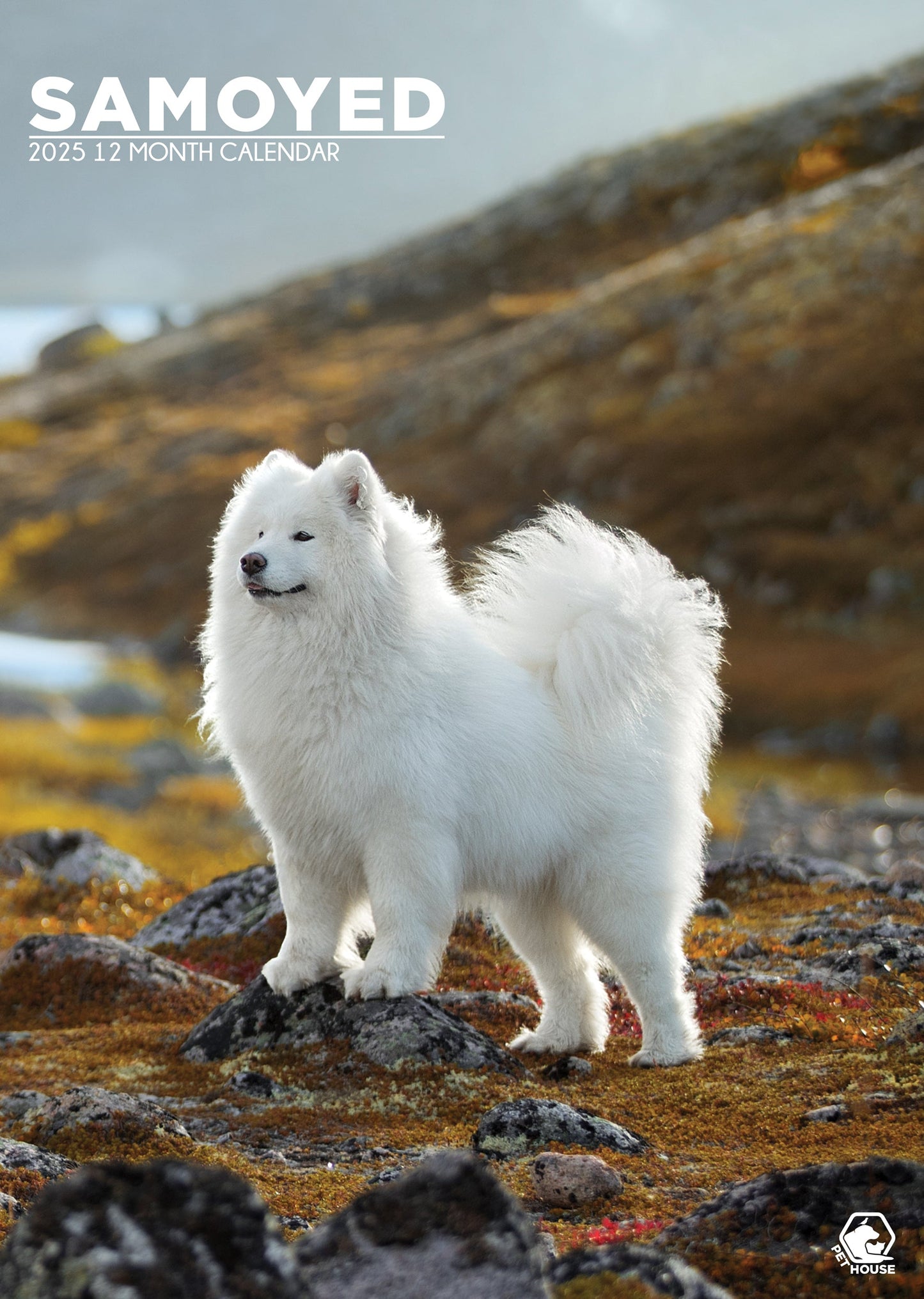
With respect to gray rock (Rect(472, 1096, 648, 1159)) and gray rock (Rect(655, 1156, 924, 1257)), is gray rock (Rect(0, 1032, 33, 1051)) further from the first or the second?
gray rock (Rect(655, 1156, 924, 1257))

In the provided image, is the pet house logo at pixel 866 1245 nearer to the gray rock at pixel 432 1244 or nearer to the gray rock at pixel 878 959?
the gray rock at pixel 432 1244

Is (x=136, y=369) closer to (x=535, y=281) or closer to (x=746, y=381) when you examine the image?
(x=535, y=281)

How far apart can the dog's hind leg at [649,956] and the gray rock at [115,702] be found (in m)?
32.2

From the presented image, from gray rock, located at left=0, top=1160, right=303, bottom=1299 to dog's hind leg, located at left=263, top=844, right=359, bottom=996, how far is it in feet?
14.8

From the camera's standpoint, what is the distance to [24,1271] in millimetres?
3225

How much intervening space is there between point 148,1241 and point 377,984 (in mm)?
4521

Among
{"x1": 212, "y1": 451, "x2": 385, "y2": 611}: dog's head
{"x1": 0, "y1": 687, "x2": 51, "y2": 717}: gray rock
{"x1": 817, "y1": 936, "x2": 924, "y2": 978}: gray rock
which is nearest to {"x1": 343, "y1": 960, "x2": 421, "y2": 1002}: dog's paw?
{"x1": 212, "y1": 451, "x2": 385, "y2": 611}: dog's head

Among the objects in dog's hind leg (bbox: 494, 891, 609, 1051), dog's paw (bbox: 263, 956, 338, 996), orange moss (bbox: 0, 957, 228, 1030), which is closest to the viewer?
dog's paw (bbox: 263, 956, 338, 996)

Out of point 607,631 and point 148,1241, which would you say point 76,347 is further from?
point 148,1241

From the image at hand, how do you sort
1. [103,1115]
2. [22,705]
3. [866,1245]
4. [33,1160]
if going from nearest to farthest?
[866,1245], [33,1160], [103,1115], [22,705]

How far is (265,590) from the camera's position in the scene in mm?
7336

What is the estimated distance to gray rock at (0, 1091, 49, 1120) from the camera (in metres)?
7.56

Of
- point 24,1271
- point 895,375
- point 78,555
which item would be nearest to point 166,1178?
point 24,1271

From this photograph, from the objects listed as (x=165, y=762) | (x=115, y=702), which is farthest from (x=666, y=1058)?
(x=115, y=702)
